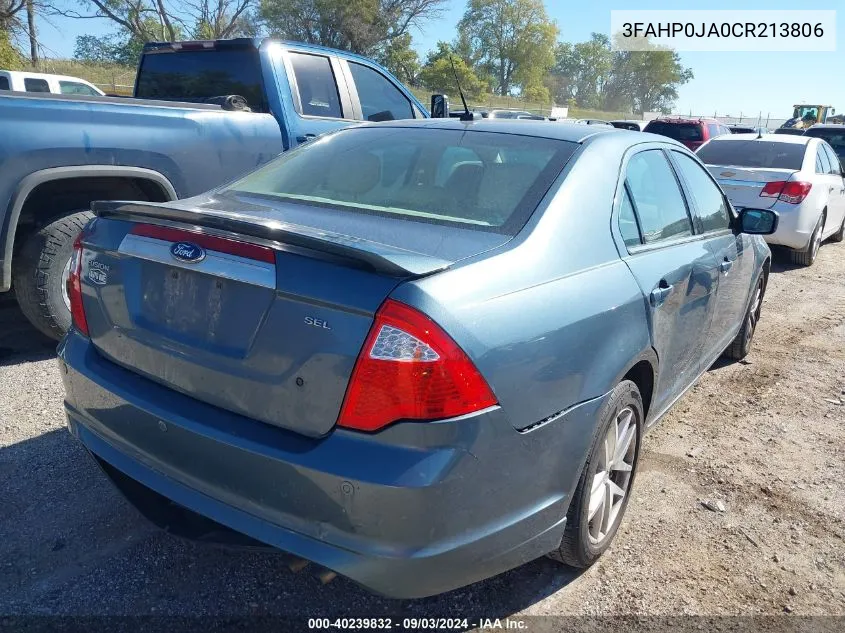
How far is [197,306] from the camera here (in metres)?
2.08

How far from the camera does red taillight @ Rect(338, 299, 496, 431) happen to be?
5.87ft

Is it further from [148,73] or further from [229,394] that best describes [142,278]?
[148,73]

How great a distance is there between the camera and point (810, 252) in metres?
8.73

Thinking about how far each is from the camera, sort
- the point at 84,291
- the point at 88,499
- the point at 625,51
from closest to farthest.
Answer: the point at 84,291 < the point at 88,499 < the point at 625,51

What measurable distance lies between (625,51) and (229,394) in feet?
378

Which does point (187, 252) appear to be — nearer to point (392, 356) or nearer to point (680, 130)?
point (392, 356)

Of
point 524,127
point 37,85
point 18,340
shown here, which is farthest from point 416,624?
point 37,85

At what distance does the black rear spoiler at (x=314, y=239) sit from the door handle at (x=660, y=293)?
1.11 metres

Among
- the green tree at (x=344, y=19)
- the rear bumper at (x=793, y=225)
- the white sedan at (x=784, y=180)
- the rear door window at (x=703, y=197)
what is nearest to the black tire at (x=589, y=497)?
the rear door window at (x=703, y=197)

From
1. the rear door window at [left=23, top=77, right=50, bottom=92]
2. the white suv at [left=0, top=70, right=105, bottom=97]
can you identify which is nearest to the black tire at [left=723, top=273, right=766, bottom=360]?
the white suv at [left=0, top=70, right=105, bottom=97]

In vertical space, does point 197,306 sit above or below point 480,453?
above

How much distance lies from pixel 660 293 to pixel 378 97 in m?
4.49

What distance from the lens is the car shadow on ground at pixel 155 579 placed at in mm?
2367

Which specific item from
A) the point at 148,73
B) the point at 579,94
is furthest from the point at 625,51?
the point at 148,73
